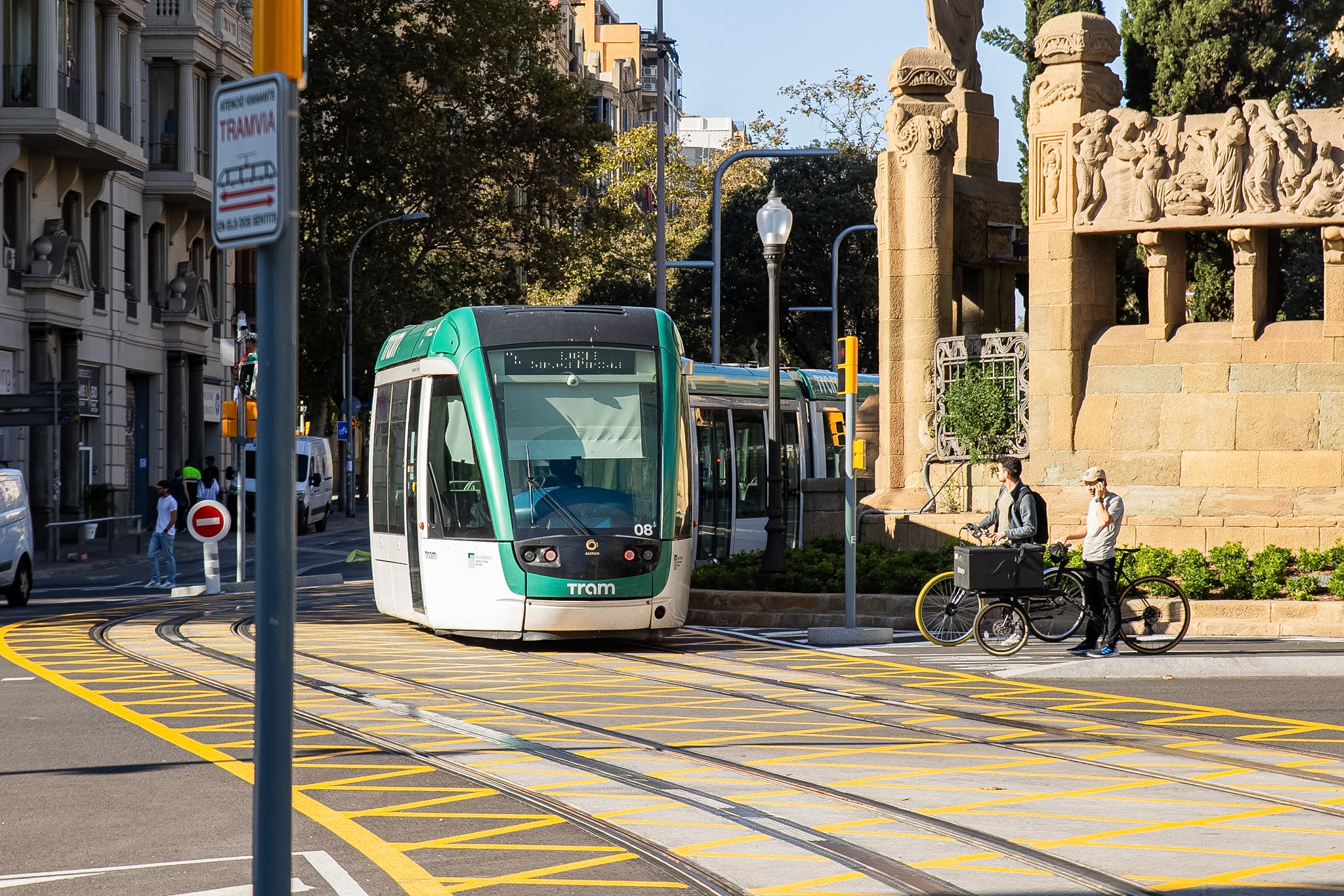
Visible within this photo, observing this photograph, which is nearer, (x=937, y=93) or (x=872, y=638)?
(x=872, y=638)

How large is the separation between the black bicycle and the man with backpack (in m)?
0.41

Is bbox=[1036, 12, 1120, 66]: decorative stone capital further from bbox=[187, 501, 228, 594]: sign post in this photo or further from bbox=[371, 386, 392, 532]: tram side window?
bbox=[187, 501, 228, 594]: sign post

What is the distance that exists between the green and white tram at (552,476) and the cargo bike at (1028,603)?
100 inches

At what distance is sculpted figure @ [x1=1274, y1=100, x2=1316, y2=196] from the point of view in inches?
794

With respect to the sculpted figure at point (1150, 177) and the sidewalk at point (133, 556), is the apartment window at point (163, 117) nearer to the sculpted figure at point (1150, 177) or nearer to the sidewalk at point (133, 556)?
the sidewalk at point (133, 556)

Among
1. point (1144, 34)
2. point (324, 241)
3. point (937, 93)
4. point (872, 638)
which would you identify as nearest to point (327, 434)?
point (324, 241)

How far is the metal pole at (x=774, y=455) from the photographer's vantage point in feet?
66.3

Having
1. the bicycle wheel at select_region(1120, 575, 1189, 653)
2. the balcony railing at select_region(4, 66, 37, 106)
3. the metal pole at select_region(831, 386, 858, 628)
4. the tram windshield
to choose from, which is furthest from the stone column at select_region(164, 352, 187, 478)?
the bicycle wheel at select_region(1120, 575, 1189, 653)

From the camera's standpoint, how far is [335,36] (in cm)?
4925

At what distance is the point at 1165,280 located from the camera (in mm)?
21172

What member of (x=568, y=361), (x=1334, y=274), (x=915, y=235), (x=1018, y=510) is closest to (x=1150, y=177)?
(x=1334, y=274)

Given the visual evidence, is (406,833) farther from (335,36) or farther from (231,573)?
(335,36)

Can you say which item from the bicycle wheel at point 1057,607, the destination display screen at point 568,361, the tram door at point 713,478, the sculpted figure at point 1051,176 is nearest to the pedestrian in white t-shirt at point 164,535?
the tram door at point 713,478

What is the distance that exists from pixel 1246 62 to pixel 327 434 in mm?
51604
